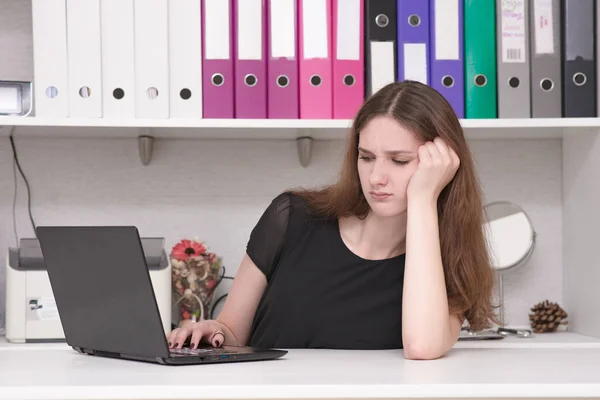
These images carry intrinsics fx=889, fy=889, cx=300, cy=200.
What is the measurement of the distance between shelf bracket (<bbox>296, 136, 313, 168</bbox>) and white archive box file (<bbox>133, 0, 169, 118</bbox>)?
1.37 feet

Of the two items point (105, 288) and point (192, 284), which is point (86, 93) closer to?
point (192, 284)

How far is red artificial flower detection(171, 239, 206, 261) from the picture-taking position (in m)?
2.07

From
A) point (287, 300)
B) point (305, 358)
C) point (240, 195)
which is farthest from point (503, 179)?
point (305, 358)

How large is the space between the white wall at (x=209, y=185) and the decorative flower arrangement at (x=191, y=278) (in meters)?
0.15

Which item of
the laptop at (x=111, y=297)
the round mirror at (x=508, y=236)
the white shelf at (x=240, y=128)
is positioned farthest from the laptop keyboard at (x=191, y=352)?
the round mirror at (x=508, y=236)

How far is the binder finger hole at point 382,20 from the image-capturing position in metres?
1.96

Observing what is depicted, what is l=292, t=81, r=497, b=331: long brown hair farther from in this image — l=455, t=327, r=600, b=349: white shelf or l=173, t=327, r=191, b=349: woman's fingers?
l=173, t=327, r=191, b=349: woman's fingers

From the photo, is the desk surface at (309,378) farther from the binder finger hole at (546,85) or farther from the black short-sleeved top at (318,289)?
the binder finger hole at (546,85)

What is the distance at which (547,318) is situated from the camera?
2182mm

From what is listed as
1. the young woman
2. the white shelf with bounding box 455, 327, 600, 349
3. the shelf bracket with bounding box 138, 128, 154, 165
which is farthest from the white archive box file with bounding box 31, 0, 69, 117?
the white shelf with bounding box 455, 327, 600, 349

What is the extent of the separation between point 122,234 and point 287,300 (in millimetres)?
578

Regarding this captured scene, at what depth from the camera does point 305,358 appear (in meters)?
1.34

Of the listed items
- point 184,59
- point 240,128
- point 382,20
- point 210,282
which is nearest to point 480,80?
point 382,20

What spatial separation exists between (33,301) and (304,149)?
739mm
